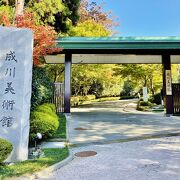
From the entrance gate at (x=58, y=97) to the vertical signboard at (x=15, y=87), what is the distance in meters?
8.18

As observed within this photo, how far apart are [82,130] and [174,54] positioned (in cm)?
730

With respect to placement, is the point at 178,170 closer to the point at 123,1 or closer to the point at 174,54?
the point at 174,54

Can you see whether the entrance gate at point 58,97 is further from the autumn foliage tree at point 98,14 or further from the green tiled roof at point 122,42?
the autumn foliage tree at point 98,14

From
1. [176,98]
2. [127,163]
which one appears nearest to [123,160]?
[127,163]

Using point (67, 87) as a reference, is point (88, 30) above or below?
above

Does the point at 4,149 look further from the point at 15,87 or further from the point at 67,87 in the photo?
the point at 67,87

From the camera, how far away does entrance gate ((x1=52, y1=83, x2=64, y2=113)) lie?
14.4 metres

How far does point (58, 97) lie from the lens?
47.4 ft

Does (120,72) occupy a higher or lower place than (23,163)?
higher

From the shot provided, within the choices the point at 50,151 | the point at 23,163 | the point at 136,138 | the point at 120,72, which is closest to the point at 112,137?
the point at 136,138

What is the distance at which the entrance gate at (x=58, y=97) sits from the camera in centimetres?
1438

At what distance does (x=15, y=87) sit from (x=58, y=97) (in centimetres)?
838

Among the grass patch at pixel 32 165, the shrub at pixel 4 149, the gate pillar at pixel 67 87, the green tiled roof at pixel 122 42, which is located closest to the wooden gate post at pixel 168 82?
the green tiled roof at pixel 122 42

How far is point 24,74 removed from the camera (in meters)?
6.13
